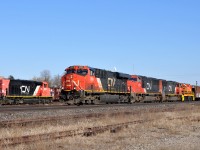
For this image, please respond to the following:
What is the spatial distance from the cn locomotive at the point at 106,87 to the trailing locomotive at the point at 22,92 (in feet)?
31.0

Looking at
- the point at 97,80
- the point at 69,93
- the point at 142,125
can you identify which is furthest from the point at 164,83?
the point at 142,125

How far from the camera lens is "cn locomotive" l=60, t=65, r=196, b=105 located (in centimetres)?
3325

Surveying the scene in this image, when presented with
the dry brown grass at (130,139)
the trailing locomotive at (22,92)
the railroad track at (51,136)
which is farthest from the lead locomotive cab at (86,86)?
the railroad track at (51,136)

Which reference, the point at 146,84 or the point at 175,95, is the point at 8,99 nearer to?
the point at 146,84

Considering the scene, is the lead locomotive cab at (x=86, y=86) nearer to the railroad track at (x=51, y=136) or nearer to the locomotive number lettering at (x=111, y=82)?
the locomotive number lettering at (x=111, y=82)

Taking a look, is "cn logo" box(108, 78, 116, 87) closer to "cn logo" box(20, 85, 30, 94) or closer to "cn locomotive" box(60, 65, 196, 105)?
"cn locomotive" box(60, 65, 196, 105)

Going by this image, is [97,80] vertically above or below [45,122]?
above

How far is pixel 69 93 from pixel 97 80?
378 centimetres

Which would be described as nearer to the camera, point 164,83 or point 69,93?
point 69,93

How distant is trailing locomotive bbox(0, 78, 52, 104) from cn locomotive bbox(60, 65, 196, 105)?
31.0 feet

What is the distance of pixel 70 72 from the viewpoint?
1342 inches

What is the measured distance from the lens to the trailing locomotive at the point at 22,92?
4047cm

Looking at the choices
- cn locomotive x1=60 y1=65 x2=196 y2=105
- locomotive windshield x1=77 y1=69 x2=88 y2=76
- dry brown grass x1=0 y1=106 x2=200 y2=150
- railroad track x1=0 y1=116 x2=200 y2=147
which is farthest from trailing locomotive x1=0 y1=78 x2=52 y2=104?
railroad track x1=0 y1=116 x2=200 y2=147

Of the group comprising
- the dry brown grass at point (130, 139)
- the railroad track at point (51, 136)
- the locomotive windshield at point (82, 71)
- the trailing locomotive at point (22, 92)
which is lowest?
the dry brown grass at point (130, 139)
